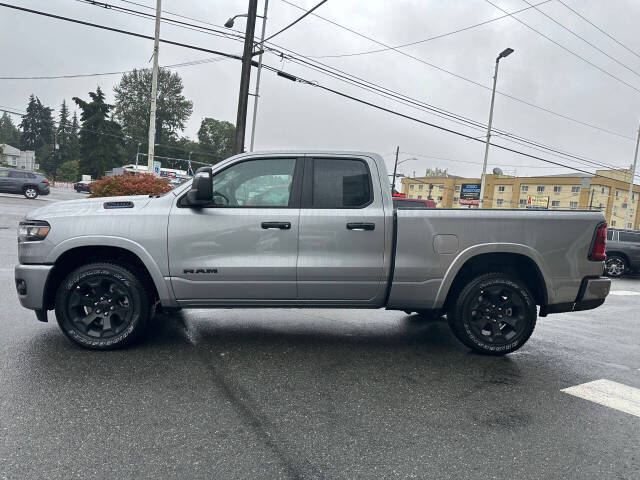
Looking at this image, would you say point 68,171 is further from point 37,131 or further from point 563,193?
point 563,193

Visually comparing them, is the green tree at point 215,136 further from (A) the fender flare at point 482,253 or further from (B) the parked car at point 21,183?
(A) the fender flare at point 482,253

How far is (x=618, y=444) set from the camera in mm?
2963

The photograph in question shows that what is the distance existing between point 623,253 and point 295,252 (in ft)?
48.9

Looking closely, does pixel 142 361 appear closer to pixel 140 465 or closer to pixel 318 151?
pixel 140 465

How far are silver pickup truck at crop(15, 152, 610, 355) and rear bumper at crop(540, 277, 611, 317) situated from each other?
1 centimetres

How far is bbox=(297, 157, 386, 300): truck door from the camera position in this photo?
4.35 m

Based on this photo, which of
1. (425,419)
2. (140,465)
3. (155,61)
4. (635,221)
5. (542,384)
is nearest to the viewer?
(140,465)

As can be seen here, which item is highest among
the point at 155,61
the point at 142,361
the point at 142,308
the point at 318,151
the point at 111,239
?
the point at 155,61

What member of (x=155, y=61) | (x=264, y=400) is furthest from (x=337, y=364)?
(x=155, y=61)

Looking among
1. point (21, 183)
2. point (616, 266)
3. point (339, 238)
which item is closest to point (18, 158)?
point (21, 183)

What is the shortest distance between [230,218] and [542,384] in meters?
3.18

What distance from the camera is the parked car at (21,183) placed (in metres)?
27.3

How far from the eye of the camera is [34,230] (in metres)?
4.21

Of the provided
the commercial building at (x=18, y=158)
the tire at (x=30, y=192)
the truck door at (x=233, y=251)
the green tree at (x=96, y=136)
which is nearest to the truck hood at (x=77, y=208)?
the truck door at (x=233, y=251)
